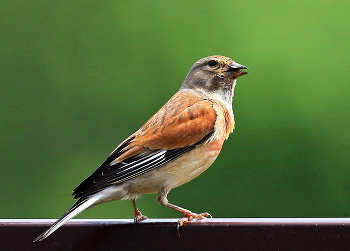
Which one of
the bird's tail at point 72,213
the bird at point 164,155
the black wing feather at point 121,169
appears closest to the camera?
the bird's tail at point 72,213

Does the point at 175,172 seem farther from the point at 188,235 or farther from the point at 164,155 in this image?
the point at 188,235

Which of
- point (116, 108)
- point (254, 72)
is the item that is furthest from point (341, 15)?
point (116, 108)

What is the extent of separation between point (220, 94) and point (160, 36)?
1.64m

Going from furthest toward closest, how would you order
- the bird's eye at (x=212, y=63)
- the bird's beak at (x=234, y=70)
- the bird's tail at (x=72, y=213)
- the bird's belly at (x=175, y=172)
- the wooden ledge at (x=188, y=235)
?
the bird's eye at (x=212, y=63)
the bird's beak at (x=234, y=70)
the bird's belly at (x=175, y=172)
the bird's tail at (x=72, y=213)
the wooden ledge at (x=188, y=235)

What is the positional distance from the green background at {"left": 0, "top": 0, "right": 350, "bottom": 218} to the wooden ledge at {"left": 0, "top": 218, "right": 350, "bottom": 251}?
226cm

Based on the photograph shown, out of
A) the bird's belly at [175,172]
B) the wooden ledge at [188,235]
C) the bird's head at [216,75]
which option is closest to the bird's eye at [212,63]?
the bird's head at [216,75]

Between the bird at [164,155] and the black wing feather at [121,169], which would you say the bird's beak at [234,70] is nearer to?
the bird at [164,155]

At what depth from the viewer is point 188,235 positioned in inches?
116

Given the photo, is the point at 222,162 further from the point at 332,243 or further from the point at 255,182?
the point at 332,243

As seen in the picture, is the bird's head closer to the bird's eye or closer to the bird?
the bird's eye

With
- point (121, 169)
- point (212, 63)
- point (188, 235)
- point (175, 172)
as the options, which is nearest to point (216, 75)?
point (212, 63)

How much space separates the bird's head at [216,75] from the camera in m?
4.52

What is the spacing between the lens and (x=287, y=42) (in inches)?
212

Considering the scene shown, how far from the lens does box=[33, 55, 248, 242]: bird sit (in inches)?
143
